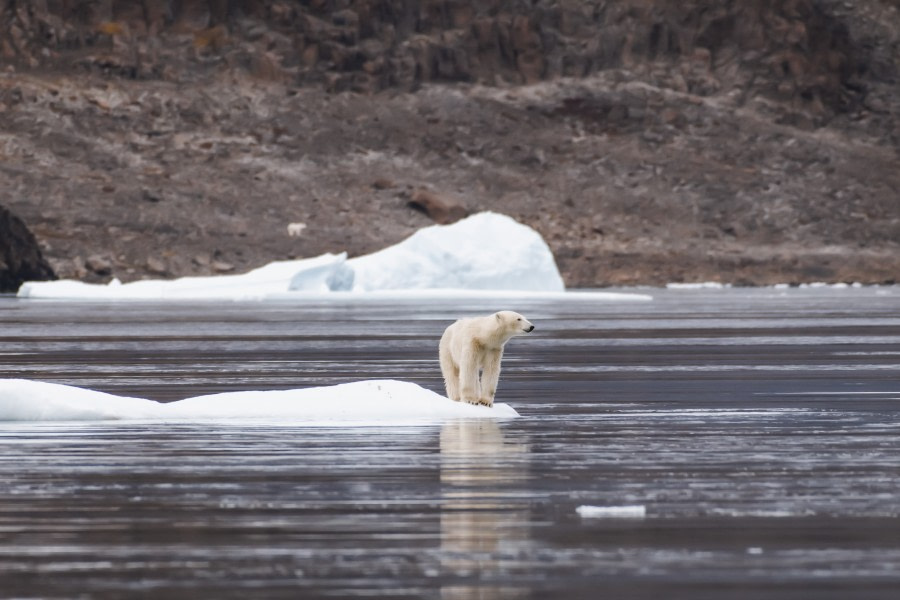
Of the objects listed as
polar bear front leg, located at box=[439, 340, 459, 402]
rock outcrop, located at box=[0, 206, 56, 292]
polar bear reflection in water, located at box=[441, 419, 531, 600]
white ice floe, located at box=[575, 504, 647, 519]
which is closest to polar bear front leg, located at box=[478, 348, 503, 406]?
polar bear front leg, located at box=[439, 340, 459, 402]

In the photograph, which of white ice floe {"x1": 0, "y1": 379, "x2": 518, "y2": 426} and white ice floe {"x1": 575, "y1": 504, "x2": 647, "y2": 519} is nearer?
white ice floe {"x1": 575, "y1": 504, "x2": 647, "y2": 519}

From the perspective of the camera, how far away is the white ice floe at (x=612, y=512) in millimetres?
9367

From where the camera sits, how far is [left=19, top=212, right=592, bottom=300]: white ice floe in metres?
56.2

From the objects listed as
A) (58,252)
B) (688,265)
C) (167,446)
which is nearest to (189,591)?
(167,446)

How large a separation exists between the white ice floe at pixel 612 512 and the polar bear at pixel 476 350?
4969 millimetres

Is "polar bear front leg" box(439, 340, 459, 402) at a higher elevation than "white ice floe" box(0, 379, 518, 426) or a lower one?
higher

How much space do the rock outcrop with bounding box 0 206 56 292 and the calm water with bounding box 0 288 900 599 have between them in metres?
49.0

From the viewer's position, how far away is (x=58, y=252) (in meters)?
86.9

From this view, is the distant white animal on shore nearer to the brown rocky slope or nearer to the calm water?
the brown rocky slope

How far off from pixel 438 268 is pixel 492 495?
4659cm

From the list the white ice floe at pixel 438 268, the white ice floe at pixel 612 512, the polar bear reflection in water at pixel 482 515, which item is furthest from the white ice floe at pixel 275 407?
the white ice floe at pixel 438 268

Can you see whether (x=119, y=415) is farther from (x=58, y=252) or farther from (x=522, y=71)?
(x=522, y=71)

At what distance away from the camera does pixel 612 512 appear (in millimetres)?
9461

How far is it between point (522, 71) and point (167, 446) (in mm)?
100830
